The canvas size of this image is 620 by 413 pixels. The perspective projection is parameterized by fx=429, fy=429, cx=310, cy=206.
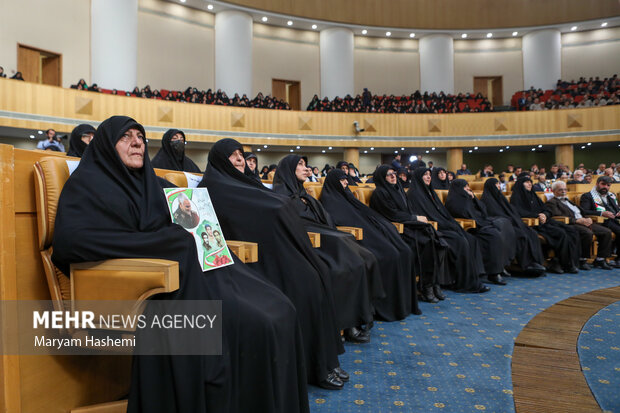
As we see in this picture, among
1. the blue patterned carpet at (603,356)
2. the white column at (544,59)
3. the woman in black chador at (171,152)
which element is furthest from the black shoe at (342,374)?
the white column at (544,59)

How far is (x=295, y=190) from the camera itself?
10.2 feet

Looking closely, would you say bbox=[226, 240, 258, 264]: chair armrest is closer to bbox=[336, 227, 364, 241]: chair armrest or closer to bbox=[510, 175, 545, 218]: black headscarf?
bbox=[336, 227, 364, 241]: chair armrest

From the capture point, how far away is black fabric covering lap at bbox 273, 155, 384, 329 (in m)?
2.68

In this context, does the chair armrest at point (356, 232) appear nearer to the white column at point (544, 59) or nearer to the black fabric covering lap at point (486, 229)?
the black fabric covering lap at point (486, 229)

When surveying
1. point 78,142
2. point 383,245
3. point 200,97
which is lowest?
point 383,245

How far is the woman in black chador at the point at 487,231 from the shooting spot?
4602 mm

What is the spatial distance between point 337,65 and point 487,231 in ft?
42.0

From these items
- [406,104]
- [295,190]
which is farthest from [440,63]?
[295,190]

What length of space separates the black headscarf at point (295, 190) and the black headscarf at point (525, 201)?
11.7 feet

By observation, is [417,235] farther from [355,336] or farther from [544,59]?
[544,59]

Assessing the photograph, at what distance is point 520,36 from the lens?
1731 centimetres

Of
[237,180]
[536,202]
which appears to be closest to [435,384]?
[237,180]

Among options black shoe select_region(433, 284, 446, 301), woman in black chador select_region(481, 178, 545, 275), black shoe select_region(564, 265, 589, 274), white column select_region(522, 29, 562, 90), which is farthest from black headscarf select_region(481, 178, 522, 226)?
white column select_region(522, 29, 562, 90)

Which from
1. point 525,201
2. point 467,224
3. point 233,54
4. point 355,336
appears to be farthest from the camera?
point 233,54
